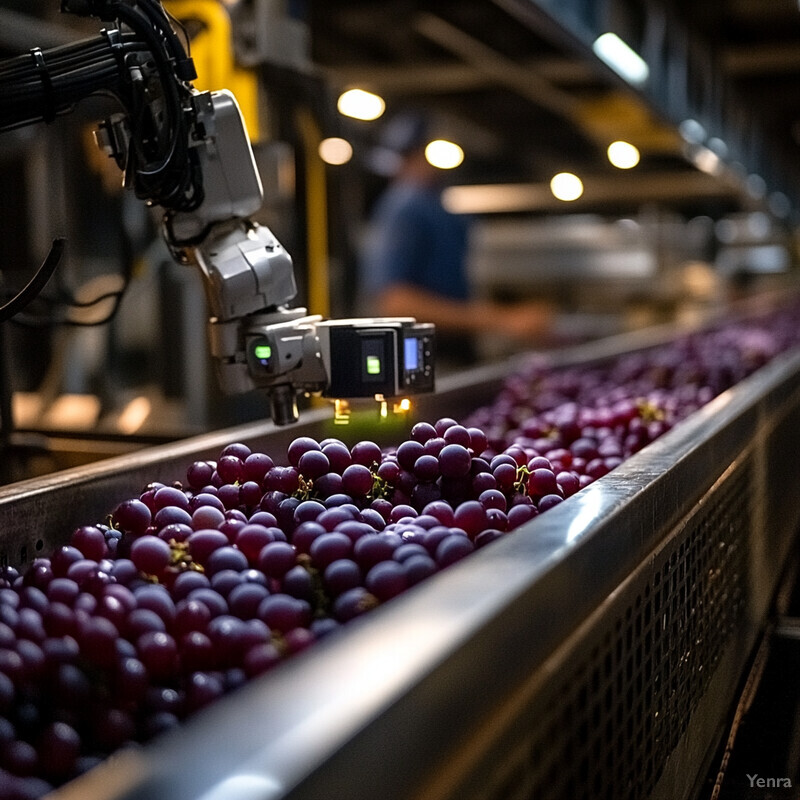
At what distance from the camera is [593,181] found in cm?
945

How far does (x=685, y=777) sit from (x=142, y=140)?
1.09 m

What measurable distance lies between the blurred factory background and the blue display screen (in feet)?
1.93

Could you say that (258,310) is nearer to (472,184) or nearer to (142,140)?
Result: (142,140)

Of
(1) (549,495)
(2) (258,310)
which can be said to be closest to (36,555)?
(2) (258,310)

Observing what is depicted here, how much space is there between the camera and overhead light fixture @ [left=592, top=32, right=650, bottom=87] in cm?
340

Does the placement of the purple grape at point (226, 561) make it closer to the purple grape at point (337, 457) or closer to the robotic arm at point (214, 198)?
the purple grape at point (337, 457)

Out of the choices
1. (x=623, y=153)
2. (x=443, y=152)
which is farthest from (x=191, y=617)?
(x=623, y=153)

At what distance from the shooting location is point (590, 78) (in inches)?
268

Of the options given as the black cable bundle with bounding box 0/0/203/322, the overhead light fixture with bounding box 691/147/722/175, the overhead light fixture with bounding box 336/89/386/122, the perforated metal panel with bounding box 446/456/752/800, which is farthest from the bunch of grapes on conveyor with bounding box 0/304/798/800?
the overhead light fixture with bounding box 691/147/722/175

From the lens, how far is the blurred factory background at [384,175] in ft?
8.92

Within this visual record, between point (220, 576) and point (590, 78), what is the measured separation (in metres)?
6.45

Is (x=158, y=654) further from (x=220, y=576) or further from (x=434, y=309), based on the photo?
(x=434, y=309)

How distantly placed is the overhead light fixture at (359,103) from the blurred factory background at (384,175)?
1 cm

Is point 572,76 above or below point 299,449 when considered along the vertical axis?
above
